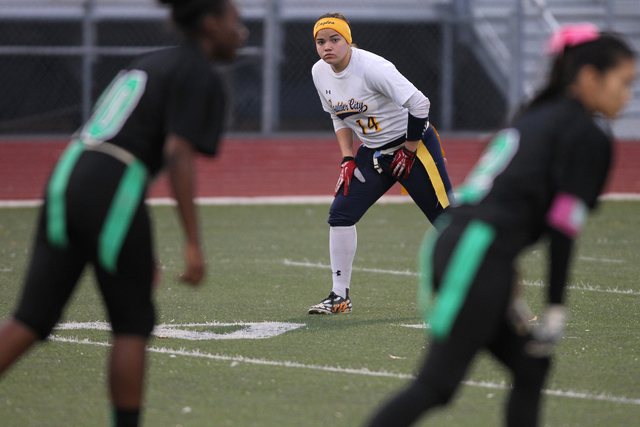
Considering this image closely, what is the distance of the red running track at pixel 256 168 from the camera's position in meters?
15.1

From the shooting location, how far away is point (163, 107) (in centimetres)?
332

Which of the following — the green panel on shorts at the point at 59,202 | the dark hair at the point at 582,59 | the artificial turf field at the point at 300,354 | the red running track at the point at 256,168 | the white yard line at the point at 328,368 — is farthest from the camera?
the red running track at the point at 256,168

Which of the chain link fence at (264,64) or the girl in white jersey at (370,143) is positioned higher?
the girl in white jersey at (370,143)

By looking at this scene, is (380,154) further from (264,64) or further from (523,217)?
(264,64)

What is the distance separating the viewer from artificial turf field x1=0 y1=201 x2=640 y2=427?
4.29 meters

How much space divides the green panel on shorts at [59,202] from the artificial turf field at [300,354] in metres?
1.13

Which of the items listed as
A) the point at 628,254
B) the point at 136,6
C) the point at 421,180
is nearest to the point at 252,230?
the point at 628,254

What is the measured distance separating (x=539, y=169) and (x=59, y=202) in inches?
64.8

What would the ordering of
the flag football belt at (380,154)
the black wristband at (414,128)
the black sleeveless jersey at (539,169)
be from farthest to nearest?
1. the flag football belt at (380,154)
2. the black wristband at (414,128)
3. the black sleeveless jersey at (539,169)

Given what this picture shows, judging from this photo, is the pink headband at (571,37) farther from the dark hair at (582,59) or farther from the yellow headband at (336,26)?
the yellow headband at (336,26)

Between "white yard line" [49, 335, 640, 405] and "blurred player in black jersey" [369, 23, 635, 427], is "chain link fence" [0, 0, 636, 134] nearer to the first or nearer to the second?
"white yard line" [49, 335, 640, 405]

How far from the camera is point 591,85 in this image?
3049 mm

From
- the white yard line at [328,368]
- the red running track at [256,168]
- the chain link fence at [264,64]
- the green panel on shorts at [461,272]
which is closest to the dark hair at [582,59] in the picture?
the green panel on shorts at [461,272]

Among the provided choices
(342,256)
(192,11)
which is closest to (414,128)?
(342,256)
